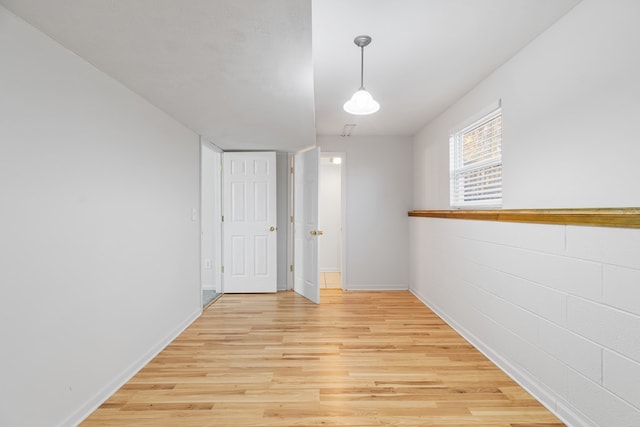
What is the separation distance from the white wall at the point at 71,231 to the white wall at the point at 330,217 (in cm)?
406

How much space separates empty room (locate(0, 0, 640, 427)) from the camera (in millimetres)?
1479

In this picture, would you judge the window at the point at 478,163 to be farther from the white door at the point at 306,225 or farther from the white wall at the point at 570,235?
the white door at the point at 306,225

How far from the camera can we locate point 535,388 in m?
2.02

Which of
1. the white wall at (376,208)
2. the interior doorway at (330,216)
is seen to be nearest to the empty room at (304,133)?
the white wall at (376,208)

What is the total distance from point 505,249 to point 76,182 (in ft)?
9.48

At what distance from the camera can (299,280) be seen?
4.63 meters

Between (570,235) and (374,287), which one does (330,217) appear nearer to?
(374,287)

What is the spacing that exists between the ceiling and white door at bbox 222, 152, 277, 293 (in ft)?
4.47

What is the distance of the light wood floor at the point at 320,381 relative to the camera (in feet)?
6.04

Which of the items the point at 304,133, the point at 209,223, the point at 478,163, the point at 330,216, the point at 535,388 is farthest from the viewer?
the point at 330,216

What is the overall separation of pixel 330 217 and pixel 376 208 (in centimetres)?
177

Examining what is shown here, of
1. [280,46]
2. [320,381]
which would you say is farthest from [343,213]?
[280,46]

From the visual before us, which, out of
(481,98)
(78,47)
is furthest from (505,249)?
(78,47)

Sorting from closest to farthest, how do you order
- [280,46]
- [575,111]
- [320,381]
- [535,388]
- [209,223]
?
[280,46] < [575,111] < [535,388] < [320,381] < [209,223]
